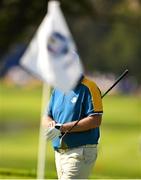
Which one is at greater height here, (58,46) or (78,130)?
(58,46)

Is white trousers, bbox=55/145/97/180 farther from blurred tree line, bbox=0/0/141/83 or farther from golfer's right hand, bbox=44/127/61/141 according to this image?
blurred tree line, bbox=0/0/141/83

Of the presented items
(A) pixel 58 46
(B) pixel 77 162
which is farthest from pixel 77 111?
(A) pixel 58 46

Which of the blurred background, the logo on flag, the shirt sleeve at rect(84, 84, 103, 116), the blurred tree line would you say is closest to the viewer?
the shirt sleeve at rect(84, 84, 103, 116)

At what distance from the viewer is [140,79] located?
50.2 m

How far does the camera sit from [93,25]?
141 feet

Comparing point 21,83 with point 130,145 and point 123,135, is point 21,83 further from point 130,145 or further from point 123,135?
point 130,145

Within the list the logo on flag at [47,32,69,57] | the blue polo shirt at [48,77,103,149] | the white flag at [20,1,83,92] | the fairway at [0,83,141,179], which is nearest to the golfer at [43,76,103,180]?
the blue polo shirt at [48,77,103,149]

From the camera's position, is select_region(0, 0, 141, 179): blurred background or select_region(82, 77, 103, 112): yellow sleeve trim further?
select_region(0, 0, 141, 179): blurred background

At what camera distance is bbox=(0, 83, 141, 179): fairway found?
2636 cm

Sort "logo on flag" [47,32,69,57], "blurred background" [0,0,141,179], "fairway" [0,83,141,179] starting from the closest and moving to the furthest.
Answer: "logo on flag" [47,32,69,57]
"fairway" [0,83,141,179]
"blurred background" [0,0,141,179]

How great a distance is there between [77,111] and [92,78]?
23133 mm

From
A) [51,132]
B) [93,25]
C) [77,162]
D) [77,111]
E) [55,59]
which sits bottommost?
[77,162]

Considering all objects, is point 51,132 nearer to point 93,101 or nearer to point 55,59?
point 93,101

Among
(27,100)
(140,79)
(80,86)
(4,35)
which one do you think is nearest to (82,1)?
(4,35)
